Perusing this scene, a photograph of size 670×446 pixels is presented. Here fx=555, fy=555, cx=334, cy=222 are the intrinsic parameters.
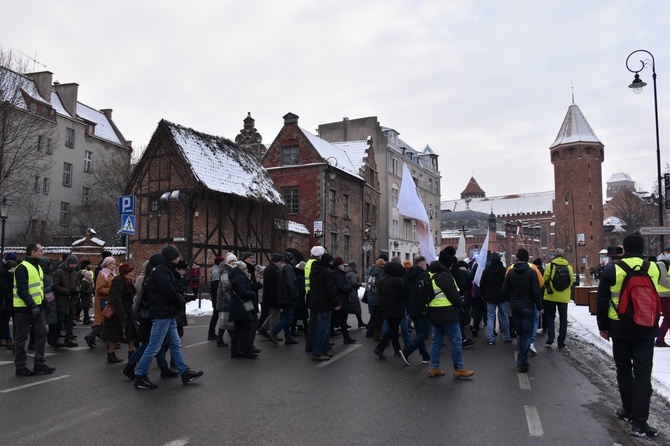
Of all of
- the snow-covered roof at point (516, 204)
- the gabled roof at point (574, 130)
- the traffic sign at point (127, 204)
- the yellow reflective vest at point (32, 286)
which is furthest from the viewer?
the snow-covered roof at point (516, 204)

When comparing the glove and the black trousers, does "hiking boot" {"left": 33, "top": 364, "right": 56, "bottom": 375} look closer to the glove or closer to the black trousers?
the glove

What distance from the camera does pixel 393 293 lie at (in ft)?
31.0

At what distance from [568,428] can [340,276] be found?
6.01m

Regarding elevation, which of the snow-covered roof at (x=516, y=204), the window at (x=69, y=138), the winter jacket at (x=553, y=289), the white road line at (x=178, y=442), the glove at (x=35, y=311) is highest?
the snow-covered roof at (x=516, y=204)

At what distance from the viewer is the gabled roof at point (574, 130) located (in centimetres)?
8688

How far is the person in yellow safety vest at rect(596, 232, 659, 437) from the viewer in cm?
559

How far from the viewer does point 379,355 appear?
974 centimetres

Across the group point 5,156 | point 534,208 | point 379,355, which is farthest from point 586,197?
point 379,355

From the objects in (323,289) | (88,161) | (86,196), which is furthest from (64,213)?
(323,289)

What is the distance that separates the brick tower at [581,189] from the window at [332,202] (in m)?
54.9

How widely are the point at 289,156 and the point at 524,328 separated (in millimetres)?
33144

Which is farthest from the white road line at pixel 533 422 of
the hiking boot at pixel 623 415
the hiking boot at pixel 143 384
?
the hiking boot at pixel 143 384

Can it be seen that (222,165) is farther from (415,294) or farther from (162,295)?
(162,295)

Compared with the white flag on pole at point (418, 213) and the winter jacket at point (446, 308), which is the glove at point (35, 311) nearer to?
the winter jacket at point (446, 308)
